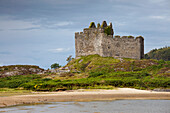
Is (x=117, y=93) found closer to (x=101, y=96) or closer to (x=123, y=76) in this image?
(x=101, y=96)

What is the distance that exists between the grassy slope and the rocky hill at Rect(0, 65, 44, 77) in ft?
26.6

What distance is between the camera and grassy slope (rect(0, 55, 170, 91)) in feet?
134

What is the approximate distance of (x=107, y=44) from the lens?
70.8 m

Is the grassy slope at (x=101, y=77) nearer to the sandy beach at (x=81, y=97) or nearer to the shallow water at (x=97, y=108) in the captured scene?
the sandy beach at (x=81, y=97)

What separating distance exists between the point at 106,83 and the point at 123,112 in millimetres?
19381

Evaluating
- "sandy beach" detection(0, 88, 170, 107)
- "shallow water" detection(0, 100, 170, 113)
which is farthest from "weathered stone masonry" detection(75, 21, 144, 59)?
"shallow water" detection(0, 100, 170, 113)

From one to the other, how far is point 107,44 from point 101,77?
22104 millimetres

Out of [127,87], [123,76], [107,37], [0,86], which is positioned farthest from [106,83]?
[107,37]

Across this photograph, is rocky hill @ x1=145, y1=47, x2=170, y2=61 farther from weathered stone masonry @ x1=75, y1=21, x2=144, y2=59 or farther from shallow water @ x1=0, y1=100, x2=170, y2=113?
shallow water @ x1=0, y1=100, x2=170, y2=113

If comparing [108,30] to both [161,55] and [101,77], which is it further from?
[161,55]

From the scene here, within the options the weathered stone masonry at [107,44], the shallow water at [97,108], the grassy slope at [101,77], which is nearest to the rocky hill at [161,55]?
the weathered stone masonry at [107,44]

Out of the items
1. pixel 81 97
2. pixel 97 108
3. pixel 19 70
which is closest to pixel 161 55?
pixel 19 70

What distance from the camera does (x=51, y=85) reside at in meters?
41.0

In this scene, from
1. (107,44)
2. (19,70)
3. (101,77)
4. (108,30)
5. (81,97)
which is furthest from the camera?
(108,30)
